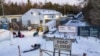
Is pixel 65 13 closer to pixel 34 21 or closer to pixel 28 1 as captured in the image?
pixel 28 1

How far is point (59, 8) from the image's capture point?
8788 cm

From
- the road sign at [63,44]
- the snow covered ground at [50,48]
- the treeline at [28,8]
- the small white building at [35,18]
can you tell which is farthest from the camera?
the treeline at [28,8]

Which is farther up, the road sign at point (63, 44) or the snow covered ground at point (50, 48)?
the road sign at point (63, 44)

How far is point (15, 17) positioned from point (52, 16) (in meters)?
10.4

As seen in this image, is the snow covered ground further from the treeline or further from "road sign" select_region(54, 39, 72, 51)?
the treeline

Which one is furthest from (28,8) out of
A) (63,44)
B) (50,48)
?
(63,44)

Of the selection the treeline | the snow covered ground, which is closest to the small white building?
the treeline

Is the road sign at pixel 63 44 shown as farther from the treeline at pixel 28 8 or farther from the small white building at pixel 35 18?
the treeline at pixel 28 8

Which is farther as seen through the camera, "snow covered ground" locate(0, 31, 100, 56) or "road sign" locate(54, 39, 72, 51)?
"snow covered ground" locate(0, 31, 100, 56)

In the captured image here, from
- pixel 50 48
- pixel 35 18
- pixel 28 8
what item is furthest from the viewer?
pixel 28 8

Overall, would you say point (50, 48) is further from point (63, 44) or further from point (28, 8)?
point (28, 8)

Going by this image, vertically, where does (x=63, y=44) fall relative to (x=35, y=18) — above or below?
above

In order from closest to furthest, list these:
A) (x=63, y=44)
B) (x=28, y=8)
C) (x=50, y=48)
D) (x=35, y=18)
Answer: (x=63, y=44), (x=50, y=48), (x=35, y=18), (x=28, y=8)

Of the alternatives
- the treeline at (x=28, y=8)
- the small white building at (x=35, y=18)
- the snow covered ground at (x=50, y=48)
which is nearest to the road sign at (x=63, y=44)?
the snow covered ground at (x=50, y=48)
